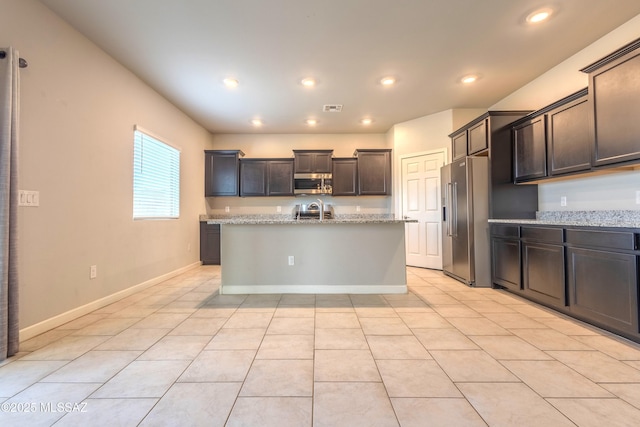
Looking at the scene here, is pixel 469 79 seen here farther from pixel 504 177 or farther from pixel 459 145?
pixel 504 177

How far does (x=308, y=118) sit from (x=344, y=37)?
2364 mm

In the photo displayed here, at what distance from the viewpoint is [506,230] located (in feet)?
10.9

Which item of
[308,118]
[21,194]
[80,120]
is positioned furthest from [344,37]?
[21,194]

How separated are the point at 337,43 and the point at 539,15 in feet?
6.01

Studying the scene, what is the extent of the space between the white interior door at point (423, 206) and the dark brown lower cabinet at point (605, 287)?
2282mm

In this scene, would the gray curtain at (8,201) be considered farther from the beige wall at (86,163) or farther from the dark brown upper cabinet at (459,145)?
the dark brown upper cabinet at (459,145)

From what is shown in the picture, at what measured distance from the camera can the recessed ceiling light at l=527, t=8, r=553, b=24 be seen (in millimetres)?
2367

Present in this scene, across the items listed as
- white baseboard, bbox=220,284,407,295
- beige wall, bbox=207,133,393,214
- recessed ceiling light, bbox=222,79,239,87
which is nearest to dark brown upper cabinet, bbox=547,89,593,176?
white baseboard, bbox=220,284,407,295

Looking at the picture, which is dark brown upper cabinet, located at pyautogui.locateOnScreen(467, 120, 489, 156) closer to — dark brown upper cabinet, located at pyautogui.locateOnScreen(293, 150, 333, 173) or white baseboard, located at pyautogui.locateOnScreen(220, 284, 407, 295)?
→ white baseboard, located at pyautogui.locateOnScreen(220, 284, 407, 295)

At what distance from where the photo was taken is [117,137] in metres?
3.15

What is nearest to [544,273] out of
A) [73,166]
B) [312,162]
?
[312,162]

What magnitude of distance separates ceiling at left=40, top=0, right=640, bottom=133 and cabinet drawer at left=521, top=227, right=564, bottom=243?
6.41ft

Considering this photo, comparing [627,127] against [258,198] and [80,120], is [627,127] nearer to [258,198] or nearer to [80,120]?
[80,120]

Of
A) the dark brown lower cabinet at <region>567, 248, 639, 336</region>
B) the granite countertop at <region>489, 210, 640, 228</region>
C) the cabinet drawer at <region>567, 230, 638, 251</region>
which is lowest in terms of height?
the dark brown lower cabinet at <region>567, 248, 639, 336</region>
